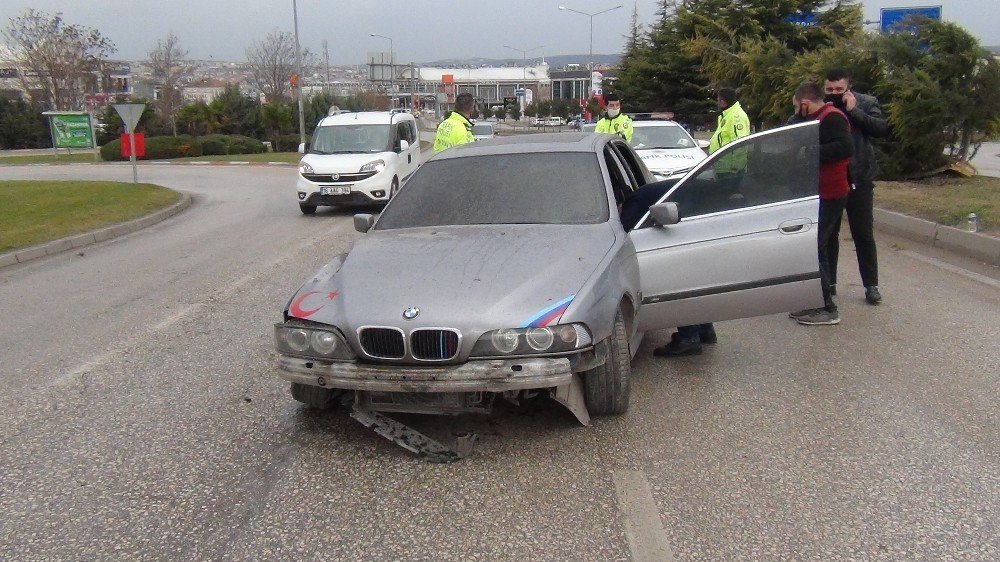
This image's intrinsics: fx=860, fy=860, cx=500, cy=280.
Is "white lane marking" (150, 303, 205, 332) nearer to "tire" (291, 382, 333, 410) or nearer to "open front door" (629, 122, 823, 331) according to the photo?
"tire" (291, 382, 333, 410)

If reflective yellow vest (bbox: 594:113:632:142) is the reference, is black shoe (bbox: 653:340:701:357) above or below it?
below

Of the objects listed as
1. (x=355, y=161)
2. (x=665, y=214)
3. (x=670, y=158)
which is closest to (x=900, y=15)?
(x=670, y=158)

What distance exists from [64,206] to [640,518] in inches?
612

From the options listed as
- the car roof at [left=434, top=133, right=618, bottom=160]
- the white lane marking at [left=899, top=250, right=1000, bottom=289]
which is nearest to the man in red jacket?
the car roof at [left=434, top=133, right=618, bottom=160]

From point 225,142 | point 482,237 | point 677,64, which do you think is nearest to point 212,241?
point 482,237

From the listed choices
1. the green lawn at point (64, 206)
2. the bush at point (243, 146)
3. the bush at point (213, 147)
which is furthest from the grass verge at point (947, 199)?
the bush at point (243, 146)

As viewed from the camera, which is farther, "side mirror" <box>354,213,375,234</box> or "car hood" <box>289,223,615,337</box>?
"side mirror" <box>354,213,375,234</box>

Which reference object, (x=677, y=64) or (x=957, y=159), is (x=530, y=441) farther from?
(x=677, y=64)

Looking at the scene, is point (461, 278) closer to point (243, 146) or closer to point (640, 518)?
point (640, 518)

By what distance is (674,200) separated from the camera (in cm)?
578

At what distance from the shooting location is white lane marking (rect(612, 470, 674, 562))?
3.33 meters

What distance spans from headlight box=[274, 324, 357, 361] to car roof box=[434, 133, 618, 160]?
2214 mm

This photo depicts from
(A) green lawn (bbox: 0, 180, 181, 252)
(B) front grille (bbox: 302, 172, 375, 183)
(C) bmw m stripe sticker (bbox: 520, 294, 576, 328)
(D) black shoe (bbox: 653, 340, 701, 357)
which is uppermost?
(C) bmw m stripe sticker (bbox: 520, 294, 576, 328)

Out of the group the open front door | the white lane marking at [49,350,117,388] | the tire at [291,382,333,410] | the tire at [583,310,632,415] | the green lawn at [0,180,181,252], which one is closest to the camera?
the tire at [583,310,632,415]
